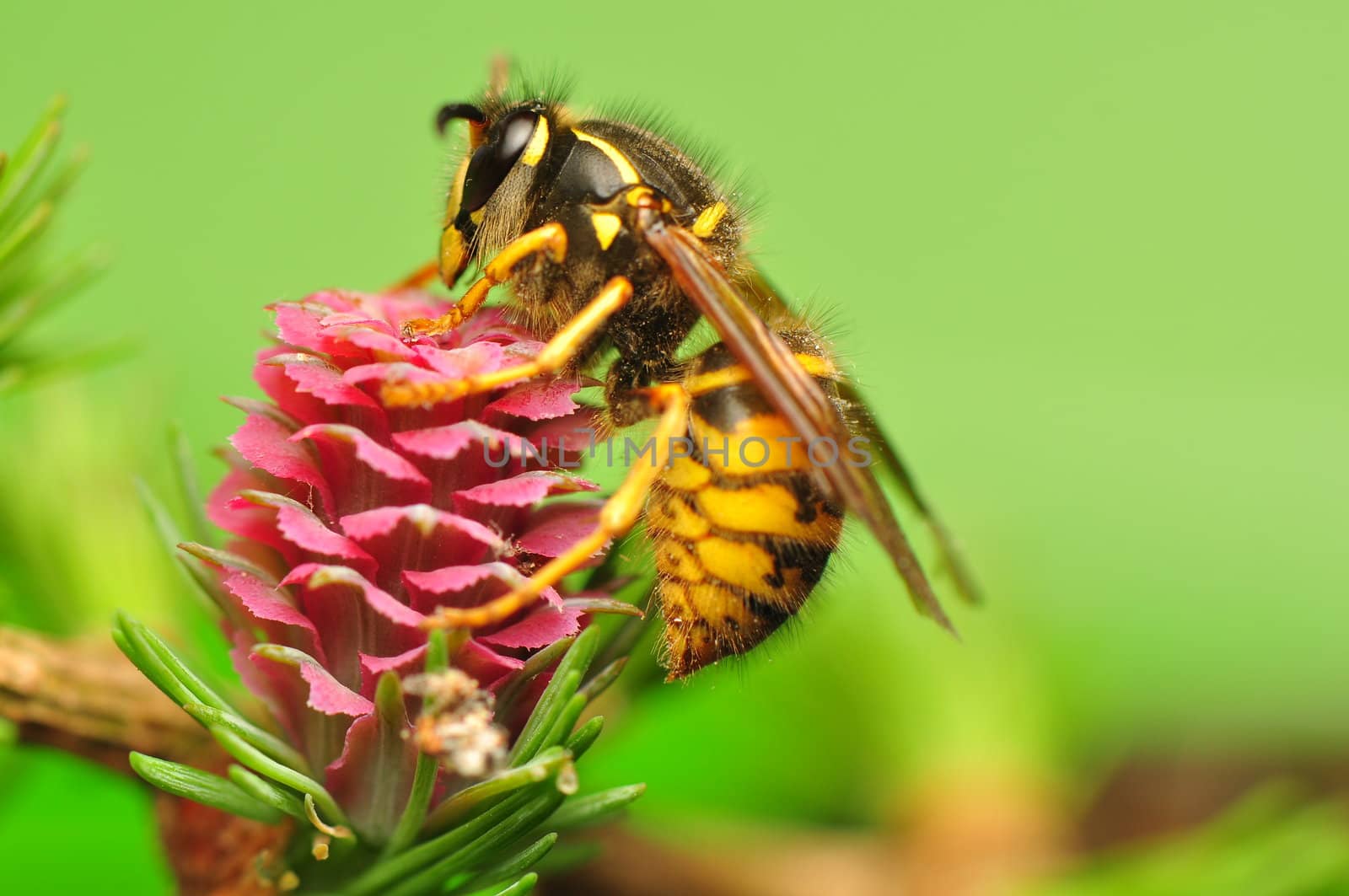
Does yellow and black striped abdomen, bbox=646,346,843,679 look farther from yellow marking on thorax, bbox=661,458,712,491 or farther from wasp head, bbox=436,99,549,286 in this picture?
wasp head, bbox=436,99,549,286

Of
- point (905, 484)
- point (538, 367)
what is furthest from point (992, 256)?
point (538, 367)

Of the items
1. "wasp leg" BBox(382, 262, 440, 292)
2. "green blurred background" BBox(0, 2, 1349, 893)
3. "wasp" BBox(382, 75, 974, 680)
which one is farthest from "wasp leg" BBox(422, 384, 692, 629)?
"green blurred background" BBox(0, 2, 1349, 893)

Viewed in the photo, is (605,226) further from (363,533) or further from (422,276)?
(363,533)

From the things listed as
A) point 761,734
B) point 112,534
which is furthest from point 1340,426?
point 112,534

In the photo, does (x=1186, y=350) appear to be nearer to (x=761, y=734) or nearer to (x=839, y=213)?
(x=839, y=213)

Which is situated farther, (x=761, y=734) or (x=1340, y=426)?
(x=1340, y=426)

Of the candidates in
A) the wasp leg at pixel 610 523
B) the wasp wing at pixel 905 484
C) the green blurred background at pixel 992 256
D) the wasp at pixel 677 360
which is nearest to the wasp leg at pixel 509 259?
the wasp at pixel 677 360
